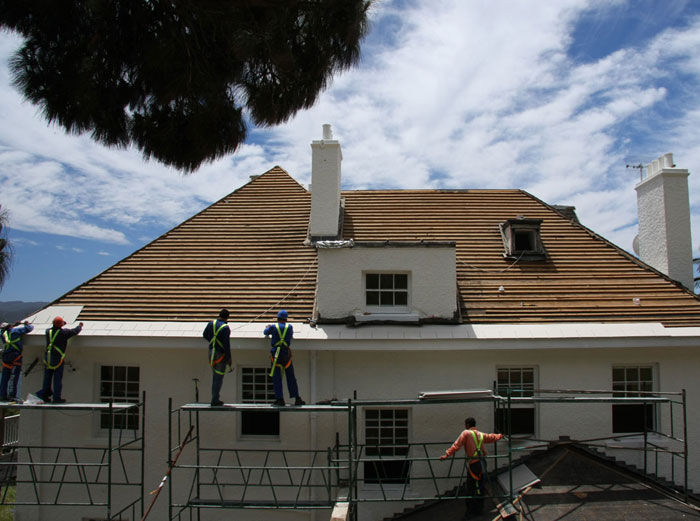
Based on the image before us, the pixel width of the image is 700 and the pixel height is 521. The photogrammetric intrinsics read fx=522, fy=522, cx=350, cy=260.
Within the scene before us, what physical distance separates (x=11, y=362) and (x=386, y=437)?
7.66 metres

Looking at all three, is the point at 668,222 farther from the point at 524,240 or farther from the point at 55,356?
the point at 55,356

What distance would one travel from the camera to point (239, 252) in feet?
44.2

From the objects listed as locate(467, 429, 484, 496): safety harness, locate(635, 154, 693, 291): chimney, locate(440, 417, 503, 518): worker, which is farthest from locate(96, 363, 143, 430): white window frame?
locate(635, 154, 693, 291): chimney

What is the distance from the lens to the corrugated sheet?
11.4 metres

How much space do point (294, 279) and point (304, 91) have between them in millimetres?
4862

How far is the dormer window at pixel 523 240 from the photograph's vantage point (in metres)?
13.3

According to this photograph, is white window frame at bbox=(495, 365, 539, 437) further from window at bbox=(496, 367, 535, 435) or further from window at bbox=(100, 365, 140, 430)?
Result: window at bbox=(100, 365, 140, 430)

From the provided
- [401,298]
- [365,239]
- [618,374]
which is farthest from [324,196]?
[618,374]

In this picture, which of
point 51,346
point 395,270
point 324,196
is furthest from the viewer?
point 324,196

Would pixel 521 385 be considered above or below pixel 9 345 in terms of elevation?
below

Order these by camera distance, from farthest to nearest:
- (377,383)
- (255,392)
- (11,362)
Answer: (255,392) → (377,383) → (11,362)

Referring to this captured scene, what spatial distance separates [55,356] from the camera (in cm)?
998

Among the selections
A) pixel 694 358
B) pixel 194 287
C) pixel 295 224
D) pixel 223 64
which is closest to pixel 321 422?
pixel 194 287

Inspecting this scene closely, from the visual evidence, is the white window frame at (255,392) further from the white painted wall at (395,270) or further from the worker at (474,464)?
the worker at (474,464)
